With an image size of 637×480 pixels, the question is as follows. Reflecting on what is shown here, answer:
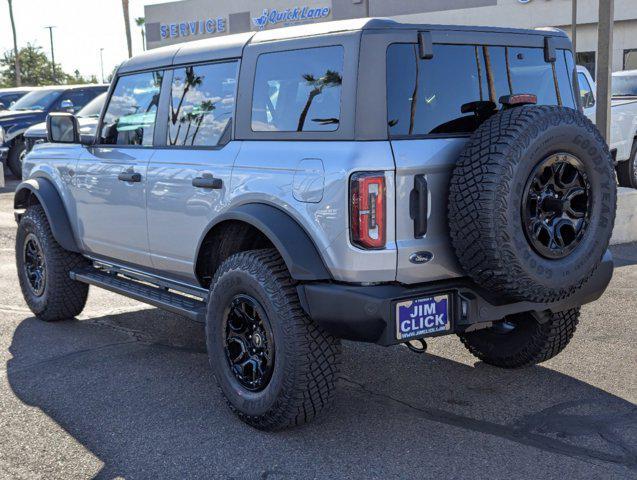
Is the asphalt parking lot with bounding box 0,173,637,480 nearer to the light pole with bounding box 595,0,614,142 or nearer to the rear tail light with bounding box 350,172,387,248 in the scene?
the rear tail light with bounding box 350,172,387,248

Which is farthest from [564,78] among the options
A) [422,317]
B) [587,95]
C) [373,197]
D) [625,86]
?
[625,86]

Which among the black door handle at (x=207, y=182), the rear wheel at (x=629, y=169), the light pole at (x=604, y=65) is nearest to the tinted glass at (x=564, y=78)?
the black door handle at (x=207, y=182)

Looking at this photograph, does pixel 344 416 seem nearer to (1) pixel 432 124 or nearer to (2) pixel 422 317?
(2) pixel 422 317

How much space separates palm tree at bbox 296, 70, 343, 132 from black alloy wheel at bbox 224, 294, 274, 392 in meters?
0.91

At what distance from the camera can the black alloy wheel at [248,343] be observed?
414cm

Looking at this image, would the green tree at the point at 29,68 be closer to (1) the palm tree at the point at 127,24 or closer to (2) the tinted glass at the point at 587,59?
(1) the palm tree at the point at 127,24

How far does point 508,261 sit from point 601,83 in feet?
21.5

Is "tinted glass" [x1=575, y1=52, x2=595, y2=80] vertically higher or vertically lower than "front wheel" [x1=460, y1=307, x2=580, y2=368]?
higher

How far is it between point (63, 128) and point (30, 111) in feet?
36.7

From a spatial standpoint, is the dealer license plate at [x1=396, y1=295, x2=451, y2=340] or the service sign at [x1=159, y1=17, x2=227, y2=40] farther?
the service sign at [x1=159, y1=17, x2=227, y2=40]

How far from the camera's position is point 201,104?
487 cm

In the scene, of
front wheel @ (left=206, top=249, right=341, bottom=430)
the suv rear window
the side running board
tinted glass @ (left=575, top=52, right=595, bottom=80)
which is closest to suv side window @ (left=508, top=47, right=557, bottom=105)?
the suv rear window

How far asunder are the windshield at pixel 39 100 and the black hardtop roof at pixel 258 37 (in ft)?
38.7

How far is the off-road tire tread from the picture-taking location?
6.22 metres
